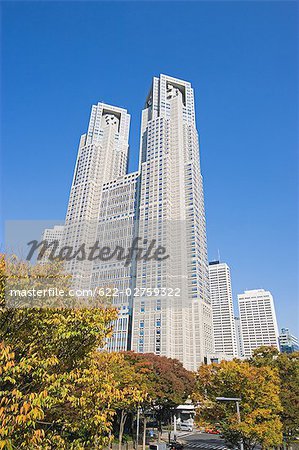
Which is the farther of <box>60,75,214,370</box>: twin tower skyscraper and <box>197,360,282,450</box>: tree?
<box>60,75,214,370</box>: twin tower skyscraper

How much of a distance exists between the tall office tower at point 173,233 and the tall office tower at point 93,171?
1421 cm

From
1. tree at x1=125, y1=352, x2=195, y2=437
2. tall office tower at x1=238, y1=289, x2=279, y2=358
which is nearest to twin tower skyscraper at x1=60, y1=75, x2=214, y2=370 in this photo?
tree at x1=125, y1=352, x2=195, y2=437

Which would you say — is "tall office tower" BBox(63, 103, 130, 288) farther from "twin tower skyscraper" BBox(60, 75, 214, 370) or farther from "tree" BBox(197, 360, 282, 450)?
"tree" BBox(197, 360, 282, 450)

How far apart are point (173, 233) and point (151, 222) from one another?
8130 millimetres

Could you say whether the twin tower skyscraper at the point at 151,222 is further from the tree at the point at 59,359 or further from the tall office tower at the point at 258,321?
the tall office tower at the point at 258,321

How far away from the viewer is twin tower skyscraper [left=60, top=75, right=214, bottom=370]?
281 ft

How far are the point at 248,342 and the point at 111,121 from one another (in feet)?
531

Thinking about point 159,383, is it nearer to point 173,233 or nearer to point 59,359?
point 59,359

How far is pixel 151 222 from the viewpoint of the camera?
98.8m

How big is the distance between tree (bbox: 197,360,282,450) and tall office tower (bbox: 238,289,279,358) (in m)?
191

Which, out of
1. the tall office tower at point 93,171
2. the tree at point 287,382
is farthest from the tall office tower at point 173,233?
the tree at point 287,382

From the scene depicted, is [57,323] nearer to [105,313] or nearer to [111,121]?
[105,313]

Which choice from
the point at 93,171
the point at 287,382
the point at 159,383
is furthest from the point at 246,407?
the point at 93,171

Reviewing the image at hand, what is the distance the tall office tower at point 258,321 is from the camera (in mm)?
190500
